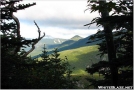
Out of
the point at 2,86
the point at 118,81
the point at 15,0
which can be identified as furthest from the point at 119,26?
the point at 118,81

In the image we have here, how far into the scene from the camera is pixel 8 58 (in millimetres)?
9773

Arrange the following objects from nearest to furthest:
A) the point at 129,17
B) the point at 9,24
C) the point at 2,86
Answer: the point at 129,17, the point at 2,86, the point at 9,24

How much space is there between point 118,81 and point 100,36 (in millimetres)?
4770

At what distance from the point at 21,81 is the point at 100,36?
532 cm

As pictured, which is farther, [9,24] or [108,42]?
[108,42]

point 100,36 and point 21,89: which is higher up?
point 100,36

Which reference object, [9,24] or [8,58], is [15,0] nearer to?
[9,24]

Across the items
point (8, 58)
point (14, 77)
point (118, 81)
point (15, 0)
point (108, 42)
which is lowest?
point (118, 81)

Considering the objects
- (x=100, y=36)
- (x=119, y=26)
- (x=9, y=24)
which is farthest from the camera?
(x=100, y=36)

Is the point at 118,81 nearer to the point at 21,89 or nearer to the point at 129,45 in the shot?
the point at 129,45

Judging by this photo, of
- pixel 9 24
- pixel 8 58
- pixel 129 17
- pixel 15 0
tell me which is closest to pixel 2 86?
pixel 8 58

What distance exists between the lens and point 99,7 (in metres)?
4.72

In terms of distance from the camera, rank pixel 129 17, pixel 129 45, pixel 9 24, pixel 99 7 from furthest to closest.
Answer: pixel 129 45, pixel 9 24, pixel 129 17, pixel 99 7

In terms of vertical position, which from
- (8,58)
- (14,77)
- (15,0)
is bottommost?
(14,77)
